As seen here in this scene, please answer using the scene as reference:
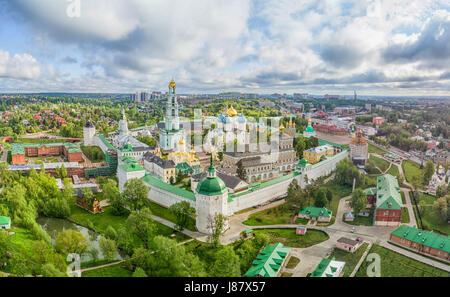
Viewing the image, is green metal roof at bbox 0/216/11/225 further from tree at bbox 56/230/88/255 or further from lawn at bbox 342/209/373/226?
lawn at bbox 342/209/373/226

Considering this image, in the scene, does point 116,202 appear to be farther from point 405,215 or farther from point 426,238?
point 405,215

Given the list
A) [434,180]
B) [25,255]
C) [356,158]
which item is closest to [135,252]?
[25,255]

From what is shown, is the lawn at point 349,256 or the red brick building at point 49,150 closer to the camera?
the lawn at point 349,256

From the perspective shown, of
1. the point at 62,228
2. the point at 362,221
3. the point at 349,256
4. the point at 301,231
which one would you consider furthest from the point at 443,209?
the point at 62,228

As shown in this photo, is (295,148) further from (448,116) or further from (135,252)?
(135,252)

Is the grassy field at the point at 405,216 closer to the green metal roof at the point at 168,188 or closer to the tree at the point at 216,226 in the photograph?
the tree at the point at 216,226

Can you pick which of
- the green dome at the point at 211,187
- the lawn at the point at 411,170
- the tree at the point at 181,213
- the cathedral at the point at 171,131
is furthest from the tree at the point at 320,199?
the cathedral at the point at 171,131
